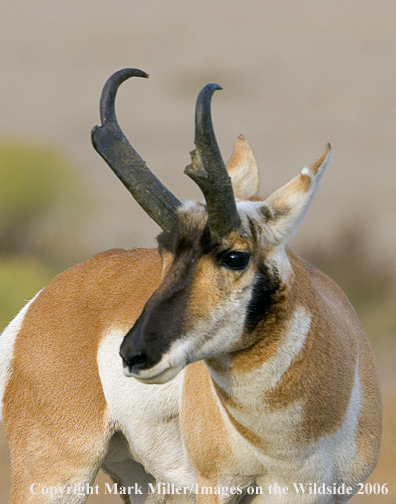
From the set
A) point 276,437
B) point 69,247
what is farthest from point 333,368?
point 69,247

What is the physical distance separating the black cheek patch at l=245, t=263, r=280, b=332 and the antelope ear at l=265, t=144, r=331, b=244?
0.62 feet

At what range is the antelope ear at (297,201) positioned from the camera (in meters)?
4.07

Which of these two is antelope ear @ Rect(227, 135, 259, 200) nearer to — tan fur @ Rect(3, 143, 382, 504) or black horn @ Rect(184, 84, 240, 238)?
tan fur @ Rect(3, 143, 382, 504)

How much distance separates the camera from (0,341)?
616cm

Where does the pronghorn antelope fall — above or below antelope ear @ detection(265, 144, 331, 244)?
below

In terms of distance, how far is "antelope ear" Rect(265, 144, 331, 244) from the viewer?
407 cm

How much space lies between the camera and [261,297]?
159 inches

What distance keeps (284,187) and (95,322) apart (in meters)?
2.14

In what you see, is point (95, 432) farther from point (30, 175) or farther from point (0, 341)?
point (30, 175)

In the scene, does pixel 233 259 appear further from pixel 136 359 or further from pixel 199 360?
pixel 199 360

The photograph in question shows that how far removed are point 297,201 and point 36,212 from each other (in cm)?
1863

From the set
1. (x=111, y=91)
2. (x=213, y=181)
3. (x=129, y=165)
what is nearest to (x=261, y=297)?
(x=213, y=181)

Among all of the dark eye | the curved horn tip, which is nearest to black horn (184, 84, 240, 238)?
the dark eye

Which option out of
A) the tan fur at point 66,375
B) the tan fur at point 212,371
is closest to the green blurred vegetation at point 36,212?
the tan fur at point 66,375
